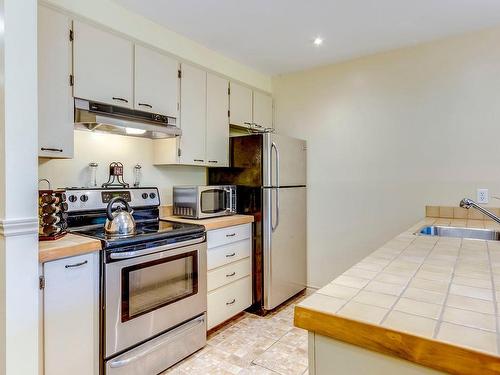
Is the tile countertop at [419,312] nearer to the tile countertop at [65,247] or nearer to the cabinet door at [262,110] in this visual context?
the tile countertop at [65,247]

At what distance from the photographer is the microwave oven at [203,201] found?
2.51 metres

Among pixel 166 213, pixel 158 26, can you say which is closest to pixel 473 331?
pixel 166 213

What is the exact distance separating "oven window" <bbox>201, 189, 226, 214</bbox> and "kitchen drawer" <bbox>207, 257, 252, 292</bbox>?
469 millimetres

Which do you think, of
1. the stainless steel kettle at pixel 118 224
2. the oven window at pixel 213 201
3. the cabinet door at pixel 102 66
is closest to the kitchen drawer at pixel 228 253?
the oven window at pixel 213 201

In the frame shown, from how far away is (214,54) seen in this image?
286 cm

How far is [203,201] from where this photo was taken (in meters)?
2.55

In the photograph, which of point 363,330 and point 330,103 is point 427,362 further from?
point 330,103

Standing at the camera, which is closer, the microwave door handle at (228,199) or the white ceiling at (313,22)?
the white ceiling at (313,22)

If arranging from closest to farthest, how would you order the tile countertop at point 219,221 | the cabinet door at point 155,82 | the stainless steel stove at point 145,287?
1. the stainless steel stove at point 145,287
2. the cabinet door at point 155,82
3. the tile countertop at point 219,221

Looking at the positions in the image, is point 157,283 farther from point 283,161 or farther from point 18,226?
point 283,161

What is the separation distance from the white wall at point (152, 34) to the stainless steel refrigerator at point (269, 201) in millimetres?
694

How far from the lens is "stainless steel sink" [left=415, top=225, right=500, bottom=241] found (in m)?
2.03

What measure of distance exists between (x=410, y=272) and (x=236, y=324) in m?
1.92

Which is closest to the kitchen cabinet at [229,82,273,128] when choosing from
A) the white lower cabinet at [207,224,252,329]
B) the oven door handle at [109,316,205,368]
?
the white lower cabinet at [207,224,252,329]
